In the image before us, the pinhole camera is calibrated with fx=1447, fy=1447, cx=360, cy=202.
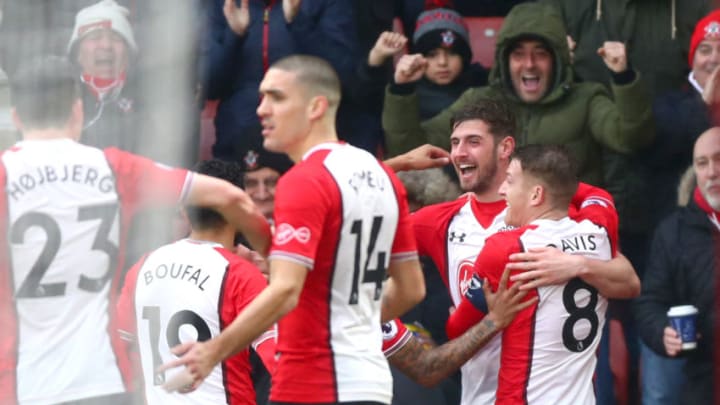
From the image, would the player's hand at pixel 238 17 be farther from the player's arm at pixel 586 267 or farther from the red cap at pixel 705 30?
the player's arm at pixel 586 267

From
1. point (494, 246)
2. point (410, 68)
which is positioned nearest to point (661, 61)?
point (410, 68)

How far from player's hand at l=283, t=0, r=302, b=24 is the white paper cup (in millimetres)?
2397

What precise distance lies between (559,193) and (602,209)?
0.20 metres

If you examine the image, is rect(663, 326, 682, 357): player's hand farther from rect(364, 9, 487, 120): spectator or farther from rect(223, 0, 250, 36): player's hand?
rect(223, 0, 250, 36): player's hand

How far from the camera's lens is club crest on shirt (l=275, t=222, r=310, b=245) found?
4.06 m

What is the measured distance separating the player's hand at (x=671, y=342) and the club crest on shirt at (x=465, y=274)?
0.94 meters

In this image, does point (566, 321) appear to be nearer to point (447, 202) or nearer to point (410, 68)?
point (447, 202)

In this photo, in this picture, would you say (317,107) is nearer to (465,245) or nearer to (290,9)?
(465,245)

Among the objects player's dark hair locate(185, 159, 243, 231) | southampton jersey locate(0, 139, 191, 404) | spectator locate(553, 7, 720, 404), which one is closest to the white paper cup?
spectator locate(553, 7, 720, 404)

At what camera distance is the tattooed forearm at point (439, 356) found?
514cm

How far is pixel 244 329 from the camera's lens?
3.98 metres

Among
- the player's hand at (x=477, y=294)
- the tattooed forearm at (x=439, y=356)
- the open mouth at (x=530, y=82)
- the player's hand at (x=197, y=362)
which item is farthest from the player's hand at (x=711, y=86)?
the player's hand at (x=197, y=362)

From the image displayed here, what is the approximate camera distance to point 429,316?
6.14m

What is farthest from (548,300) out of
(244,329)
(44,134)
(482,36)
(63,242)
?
(482,36)
